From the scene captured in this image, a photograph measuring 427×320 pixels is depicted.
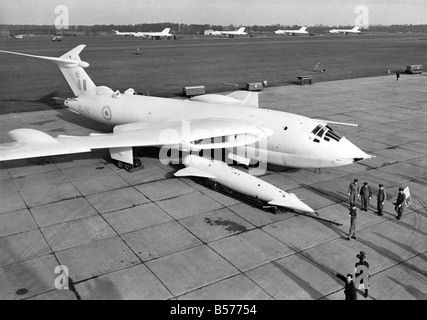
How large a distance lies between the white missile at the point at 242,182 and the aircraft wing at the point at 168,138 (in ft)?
2.85

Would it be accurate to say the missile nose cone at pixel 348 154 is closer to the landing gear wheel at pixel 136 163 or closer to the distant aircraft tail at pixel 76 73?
the landing gear wheel at pixel 136 163

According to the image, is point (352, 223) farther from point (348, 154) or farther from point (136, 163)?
point (136, 163)

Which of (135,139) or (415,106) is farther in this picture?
(415,106)

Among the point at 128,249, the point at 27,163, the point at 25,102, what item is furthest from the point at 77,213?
the point at 25,102

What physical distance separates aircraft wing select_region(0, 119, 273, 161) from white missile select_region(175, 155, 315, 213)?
34.1 inches

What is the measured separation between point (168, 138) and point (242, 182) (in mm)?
4412

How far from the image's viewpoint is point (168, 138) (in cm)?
1920

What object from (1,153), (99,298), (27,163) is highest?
(1,153)

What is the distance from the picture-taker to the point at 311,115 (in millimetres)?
33156

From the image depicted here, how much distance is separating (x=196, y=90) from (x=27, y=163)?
2231 centimetres

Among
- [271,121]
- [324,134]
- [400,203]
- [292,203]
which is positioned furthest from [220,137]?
[400,203]

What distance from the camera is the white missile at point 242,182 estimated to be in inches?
627

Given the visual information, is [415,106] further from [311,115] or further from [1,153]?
[1,153]

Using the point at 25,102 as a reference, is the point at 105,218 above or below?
below
